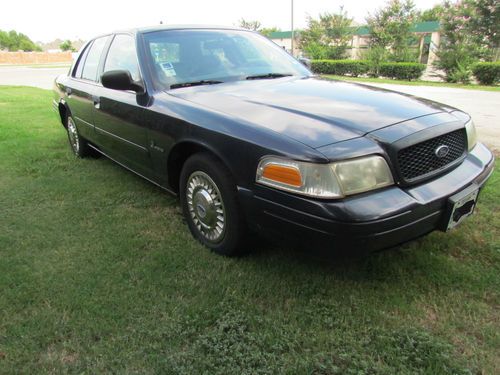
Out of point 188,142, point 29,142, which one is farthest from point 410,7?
point 188,142

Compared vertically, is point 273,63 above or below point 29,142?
above

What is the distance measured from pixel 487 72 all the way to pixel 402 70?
381cm

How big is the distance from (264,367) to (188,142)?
1528mm

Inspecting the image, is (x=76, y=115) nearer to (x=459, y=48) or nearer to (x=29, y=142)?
(x=29, y=142)

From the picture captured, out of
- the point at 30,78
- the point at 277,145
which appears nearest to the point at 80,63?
the point at 277,145

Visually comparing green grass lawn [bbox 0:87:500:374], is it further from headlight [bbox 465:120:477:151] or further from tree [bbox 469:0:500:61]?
tree [bbox 469:0:500:61]

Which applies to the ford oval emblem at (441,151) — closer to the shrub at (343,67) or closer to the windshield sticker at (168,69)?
the windshield sticker at (168,69)

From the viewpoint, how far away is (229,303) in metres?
2.38

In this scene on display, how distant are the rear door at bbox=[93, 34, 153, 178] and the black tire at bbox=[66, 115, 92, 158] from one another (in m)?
1.04

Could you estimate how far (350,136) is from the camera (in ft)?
7.18

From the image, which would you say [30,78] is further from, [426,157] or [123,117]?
[426,157]

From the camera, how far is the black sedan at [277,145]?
207 centimetres

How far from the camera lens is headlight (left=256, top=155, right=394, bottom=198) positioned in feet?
6.68

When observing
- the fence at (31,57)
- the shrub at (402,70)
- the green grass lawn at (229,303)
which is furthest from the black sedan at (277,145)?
the fence at (31,57)
